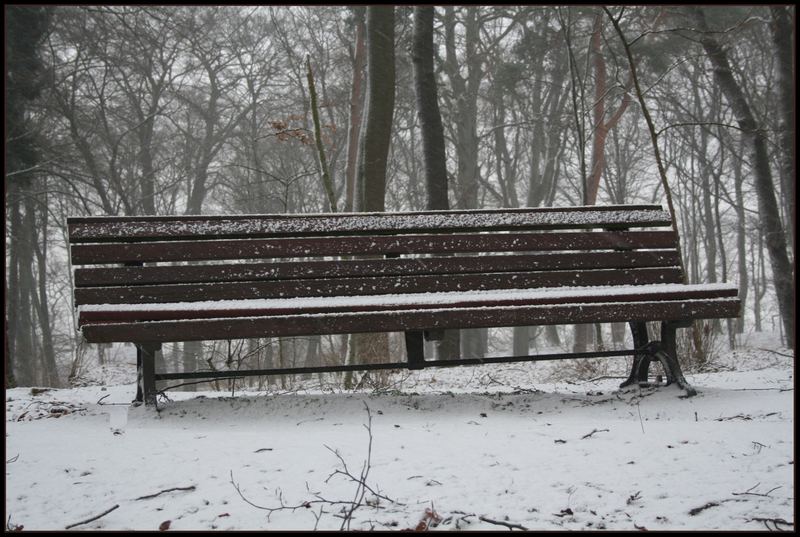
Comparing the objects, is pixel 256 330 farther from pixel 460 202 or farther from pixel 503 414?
pixel 460 202

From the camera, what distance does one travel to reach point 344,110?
48.8ft

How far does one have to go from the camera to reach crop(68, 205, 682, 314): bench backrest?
312 centimetres

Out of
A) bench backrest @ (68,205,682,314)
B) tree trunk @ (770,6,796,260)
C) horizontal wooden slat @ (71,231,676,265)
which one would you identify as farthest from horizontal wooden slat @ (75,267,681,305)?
tree trunk @ (770,6,796,260)

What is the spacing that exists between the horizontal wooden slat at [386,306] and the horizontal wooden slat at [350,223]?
1.56 feet

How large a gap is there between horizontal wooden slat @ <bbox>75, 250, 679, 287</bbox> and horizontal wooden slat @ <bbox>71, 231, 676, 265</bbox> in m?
0.06

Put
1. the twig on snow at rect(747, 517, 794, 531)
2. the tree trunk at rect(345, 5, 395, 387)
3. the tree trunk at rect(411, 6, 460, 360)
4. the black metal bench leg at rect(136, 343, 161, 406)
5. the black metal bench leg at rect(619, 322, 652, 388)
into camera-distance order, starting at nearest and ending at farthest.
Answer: the twig on snow at rect(747, 517, 794, 531) → the black metal bench leg at rect(136, 343, 161, 406) → the black metal bench leg at rect(619, 322, 652, 388) → the tree trunk at rect(345, 5, 395, 387) → the tree trunk at rect(411, 6, 460, 360)

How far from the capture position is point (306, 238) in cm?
327

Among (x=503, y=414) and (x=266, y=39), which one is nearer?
(x=503, y=414)

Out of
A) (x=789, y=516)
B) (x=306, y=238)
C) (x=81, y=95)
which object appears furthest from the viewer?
(x=81, y=95)

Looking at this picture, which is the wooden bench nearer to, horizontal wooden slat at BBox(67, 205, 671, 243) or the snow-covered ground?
horizontal wooden slat at BBox(67, 205, 671, 243)

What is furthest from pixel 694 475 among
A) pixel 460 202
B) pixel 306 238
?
pixel 460 202

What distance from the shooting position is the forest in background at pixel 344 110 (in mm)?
8883

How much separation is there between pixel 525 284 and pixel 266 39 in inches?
610

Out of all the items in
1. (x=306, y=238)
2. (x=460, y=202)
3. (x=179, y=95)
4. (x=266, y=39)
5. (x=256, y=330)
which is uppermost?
(x=266, y=39)
